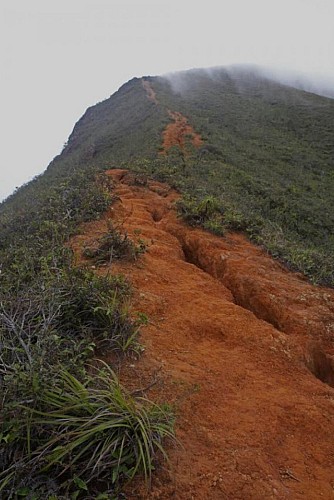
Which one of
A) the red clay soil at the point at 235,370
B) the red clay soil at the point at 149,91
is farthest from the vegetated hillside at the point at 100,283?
the red clay soil at the point at 149,91

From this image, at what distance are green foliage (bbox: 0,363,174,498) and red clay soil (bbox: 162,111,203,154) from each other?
12.5 meters

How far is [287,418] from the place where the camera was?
2.79 metres

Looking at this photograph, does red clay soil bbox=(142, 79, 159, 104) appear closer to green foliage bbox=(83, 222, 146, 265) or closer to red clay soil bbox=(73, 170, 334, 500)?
green foliage bbox=(83, 222, 146, 265)

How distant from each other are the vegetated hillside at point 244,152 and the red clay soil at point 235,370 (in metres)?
1.09

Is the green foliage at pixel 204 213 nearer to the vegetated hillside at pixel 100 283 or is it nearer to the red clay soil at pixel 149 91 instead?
the vegetated hillside at pixel 100 283

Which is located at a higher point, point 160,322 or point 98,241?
point 98,241

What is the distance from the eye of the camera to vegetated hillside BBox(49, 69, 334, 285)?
8.09 metres

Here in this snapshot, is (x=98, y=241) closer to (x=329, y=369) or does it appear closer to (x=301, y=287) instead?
(x=301, y=287)

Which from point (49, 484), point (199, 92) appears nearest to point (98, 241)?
point (49, 484)

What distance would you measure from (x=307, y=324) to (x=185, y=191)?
4.88 metres

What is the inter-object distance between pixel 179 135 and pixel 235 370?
607 inches

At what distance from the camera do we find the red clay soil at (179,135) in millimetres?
15663

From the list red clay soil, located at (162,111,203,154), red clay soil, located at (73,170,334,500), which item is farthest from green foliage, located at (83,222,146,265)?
red clay soil, located at (162,111,203,154)

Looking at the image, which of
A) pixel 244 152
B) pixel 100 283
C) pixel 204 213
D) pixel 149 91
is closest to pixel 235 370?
pixel 100 283
